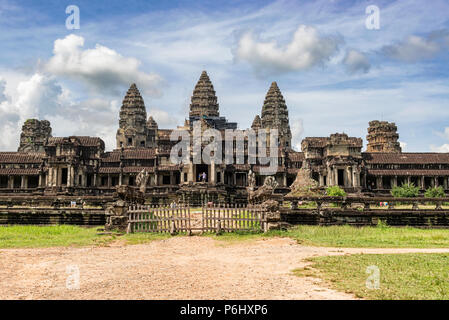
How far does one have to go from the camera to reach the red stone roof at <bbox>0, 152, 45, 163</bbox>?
190 ft

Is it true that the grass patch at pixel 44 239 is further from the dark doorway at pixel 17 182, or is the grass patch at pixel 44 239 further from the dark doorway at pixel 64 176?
the dark doorway at pixel 17 182

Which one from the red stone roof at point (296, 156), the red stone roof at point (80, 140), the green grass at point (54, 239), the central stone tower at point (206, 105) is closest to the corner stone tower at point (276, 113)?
the central stone tower at point (206, 105)

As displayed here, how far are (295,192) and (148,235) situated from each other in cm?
2016

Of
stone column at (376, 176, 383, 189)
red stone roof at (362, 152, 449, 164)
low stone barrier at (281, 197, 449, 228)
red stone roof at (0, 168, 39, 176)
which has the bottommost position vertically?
low stone barrier at (281, 197, 449, 228)

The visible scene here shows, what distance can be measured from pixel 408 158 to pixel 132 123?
53682 millimetres

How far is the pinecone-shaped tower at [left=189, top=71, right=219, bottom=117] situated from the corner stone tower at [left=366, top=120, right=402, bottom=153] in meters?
31.9

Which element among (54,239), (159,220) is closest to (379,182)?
(159,220)

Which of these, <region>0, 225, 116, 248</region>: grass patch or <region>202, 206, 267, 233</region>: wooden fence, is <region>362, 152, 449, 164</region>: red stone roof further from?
<region>0, 225, 116, 248</region>: grass patch

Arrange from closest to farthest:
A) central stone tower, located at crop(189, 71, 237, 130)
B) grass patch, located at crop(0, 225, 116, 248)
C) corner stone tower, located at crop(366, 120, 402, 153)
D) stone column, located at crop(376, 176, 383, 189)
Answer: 1. grass patch, located at crop(0, 225, 116, 248)
2. stone column, located at crop(376, 176, 383, 189)
3. corner stone tower, located at crop(366, 120, 402, 153)
4. central stone tower, located at crop(189, 71, 237, 130)

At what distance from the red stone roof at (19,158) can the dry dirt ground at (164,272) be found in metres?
49.1

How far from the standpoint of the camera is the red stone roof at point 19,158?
190 ft

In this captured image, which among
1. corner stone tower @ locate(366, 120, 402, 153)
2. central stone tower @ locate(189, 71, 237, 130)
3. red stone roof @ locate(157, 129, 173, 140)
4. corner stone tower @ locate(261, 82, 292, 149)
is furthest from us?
corner stone tower @ locate(261, 82, 292, 149)

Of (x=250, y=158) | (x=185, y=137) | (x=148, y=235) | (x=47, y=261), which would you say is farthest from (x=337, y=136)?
(x=47, y=261)

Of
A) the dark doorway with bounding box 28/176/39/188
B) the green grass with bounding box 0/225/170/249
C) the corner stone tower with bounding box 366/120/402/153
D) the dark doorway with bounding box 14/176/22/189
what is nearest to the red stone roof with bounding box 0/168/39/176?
the dark doorway with bounding box 28/176/39/188
